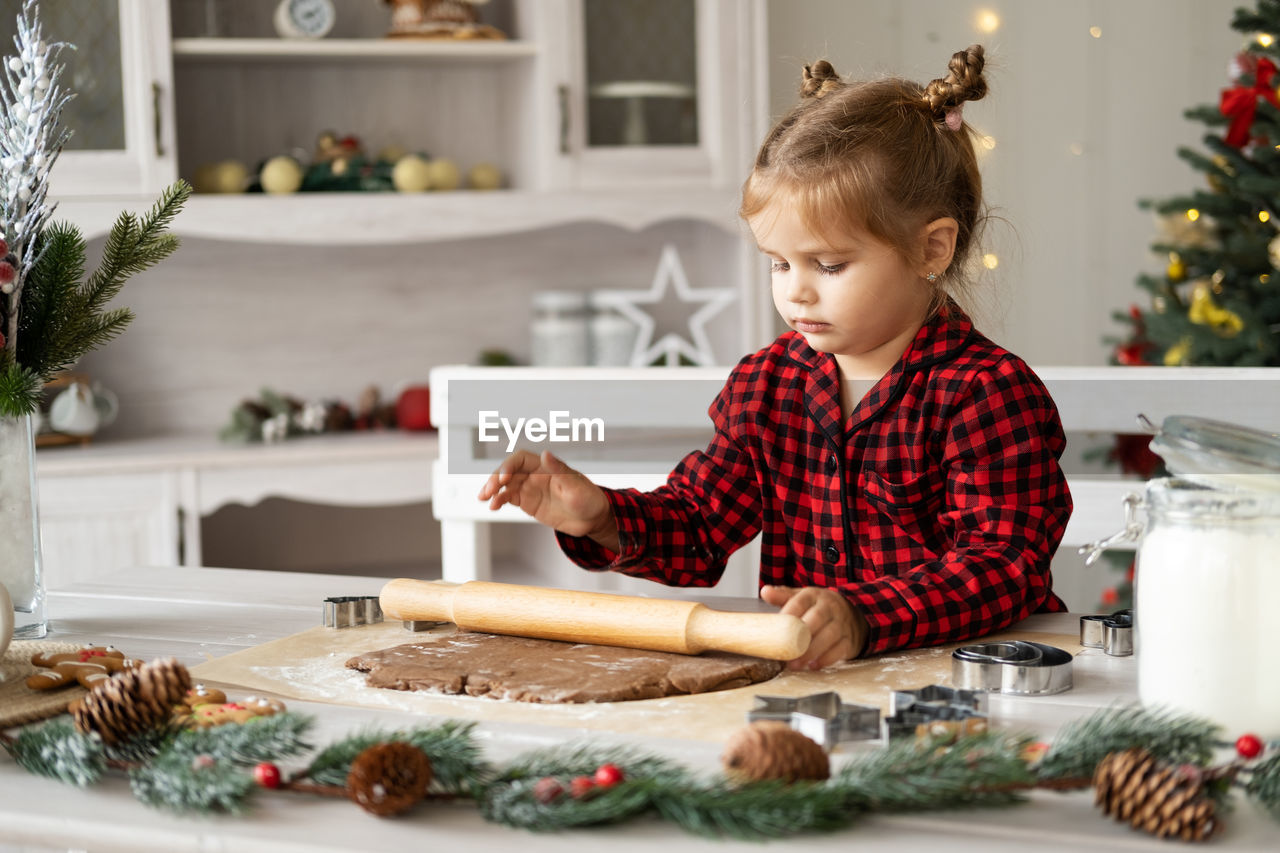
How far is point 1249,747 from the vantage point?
0.67m

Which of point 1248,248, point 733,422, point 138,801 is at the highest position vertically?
point 1248,248

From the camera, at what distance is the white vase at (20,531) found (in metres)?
1.04

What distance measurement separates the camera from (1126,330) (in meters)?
3.51

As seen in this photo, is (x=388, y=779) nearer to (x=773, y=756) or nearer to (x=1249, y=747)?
(x=773, y=756)

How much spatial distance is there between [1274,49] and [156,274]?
232 cm

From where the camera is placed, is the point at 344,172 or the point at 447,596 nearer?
the point at 447,596

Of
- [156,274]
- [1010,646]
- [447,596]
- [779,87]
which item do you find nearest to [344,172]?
[156,274]

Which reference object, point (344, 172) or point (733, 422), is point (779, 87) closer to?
point (344, 172)

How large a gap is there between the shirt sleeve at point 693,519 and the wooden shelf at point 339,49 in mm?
1626

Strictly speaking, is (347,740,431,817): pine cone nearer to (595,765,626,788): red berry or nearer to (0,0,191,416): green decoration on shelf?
(595,765,626,788): red berry

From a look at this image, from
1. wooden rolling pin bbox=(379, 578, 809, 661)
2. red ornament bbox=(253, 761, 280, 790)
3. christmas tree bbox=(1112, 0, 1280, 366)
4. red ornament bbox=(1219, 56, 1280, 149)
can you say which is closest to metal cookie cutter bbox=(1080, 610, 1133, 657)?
wooden rolling pin bbox=(379, 578, 809, 661)

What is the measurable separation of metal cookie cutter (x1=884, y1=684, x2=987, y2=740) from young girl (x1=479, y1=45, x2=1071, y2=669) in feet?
0.69

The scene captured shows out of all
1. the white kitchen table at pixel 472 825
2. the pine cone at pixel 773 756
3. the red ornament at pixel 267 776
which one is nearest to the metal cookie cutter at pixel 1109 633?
the white kitchen table at pixel 472 825

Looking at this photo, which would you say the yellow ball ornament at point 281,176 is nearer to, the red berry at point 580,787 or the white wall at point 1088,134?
the white wall at point 1088,134
